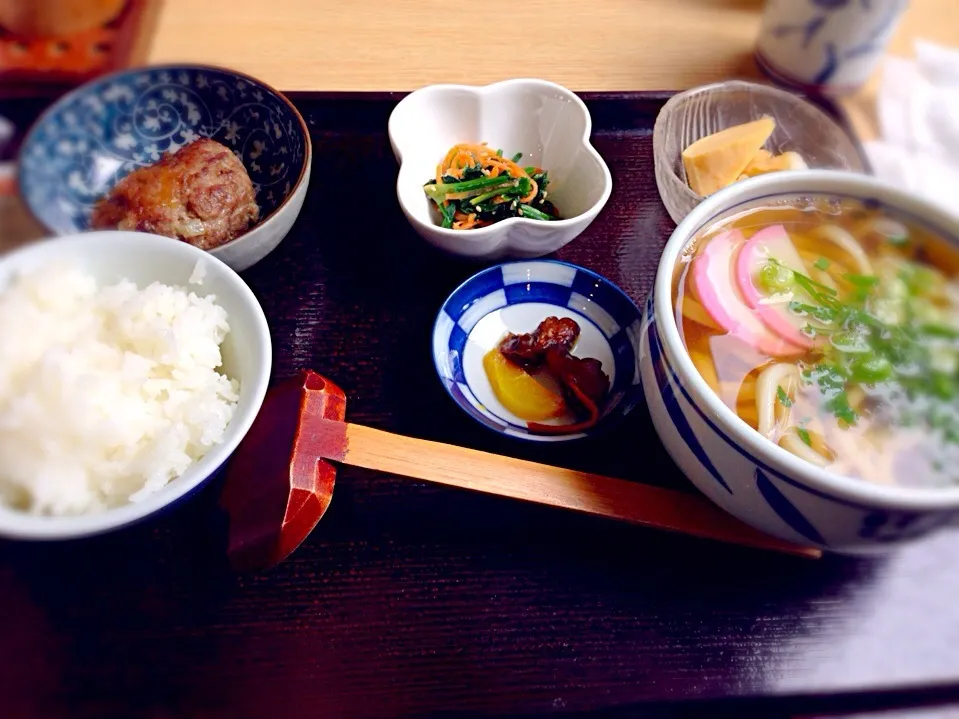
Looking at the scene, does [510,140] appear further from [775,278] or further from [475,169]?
[775,278]

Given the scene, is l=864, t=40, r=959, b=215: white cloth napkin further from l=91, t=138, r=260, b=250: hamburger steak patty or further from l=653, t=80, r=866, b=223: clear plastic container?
l=91, t=138, r=260, b=250: hamburger steak patty

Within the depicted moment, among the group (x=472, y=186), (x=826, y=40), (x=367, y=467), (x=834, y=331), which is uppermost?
(x=826, y=40)

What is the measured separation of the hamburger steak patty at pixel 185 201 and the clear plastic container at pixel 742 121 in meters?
0.58

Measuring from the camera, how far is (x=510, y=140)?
0.97m

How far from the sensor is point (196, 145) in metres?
0.84

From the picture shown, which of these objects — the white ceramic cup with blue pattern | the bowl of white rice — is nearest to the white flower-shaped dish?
the bowl of white rice

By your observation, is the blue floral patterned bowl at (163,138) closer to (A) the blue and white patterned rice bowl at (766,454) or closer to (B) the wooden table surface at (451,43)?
(B) the wooden table surface at (451,43)

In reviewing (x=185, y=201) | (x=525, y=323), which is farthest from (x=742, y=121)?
(x=185, y=201)

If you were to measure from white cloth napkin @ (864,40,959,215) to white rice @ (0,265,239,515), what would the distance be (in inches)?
32.5

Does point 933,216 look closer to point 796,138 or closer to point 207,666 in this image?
point 796,138

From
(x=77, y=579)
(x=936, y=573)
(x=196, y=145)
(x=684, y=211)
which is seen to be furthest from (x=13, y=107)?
(x=936, y=573)

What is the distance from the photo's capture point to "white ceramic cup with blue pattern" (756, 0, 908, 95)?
956mm

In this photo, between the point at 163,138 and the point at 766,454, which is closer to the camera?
the point at 766,454

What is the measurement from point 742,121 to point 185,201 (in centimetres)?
79
